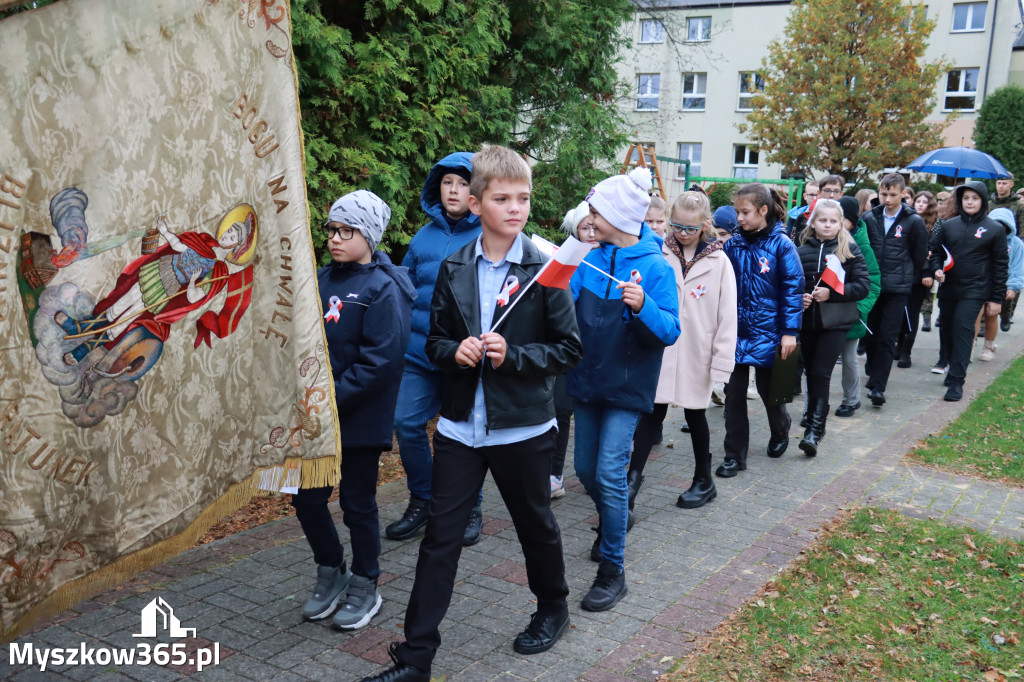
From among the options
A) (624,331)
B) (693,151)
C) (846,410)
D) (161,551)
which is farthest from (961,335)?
(693,151)

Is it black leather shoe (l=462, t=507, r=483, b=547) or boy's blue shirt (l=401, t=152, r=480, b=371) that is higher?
boy's blue shirt (l=401, t=152, r=480, b=371)

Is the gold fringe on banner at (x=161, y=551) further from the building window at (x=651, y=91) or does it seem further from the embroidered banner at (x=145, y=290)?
the building window at (x=651, y=91)

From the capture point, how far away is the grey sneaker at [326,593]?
4.20m

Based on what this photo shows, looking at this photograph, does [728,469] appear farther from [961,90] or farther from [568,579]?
[961,90]

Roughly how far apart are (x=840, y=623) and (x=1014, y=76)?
48.5 m

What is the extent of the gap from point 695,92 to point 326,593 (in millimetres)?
45820

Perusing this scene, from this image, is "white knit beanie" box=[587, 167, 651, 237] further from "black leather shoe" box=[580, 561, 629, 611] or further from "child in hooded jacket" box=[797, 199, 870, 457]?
"child in hooded jacket" box=[797, 199, 870, 457]

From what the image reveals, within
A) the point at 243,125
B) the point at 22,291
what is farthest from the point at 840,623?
the point at 22,291

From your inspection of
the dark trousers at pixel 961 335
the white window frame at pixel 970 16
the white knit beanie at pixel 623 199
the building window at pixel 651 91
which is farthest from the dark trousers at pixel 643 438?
the white window frame at pixel 970 16

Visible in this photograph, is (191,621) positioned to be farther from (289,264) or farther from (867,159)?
(867,159)

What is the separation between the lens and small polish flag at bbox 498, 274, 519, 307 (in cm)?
370

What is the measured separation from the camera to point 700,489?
6176 mm

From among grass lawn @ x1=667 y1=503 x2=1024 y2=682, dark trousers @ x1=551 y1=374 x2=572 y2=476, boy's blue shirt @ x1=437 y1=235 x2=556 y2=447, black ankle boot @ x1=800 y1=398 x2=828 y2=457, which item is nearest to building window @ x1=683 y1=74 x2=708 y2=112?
black ankle boot @ x1=800 y1=398 x2=828 y2=457

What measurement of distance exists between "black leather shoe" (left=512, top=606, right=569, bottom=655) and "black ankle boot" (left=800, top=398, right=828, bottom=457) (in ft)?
13.1
